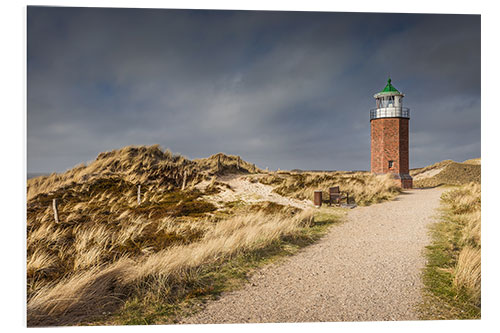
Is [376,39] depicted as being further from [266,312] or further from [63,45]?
[63,45]

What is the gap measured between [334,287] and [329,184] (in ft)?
19.7

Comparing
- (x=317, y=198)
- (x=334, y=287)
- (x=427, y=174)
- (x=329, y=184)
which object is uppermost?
(x=427, y=174)

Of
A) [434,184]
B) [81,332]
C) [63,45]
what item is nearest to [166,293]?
[81,332]

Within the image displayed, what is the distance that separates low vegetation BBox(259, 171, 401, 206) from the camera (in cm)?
795

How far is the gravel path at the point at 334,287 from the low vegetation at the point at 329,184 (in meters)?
3.03

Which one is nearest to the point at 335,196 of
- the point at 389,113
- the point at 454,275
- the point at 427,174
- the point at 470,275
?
the point at 454,275

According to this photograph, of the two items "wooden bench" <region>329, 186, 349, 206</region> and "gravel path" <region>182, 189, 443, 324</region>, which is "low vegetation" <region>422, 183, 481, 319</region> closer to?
"gravel path" <region>182, 189, 443, 324</region>

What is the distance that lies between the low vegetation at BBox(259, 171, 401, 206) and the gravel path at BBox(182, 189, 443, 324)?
9.94 feet

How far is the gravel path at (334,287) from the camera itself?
281 cm

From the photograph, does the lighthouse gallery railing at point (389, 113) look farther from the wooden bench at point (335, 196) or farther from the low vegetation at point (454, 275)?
the low vegetation at point (454, 275)

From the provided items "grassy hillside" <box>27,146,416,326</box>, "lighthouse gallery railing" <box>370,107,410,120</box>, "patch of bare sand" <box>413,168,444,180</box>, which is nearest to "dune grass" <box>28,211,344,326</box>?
"grassy hillside" <box>27,146,416,326</box>

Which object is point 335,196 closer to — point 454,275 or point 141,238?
point 454,275

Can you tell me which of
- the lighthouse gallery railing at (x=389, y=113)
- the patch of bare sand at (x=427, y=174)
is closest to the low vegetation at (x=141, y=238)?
the lighthouse gallery railing at (x=389, y=113)

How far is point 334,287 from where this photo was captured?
3162mm
